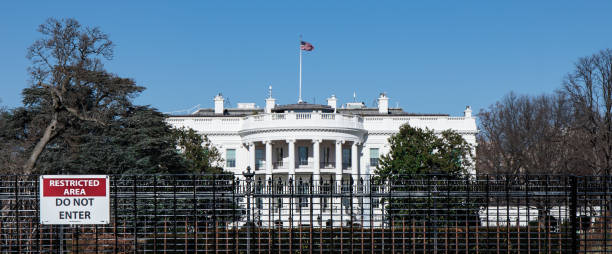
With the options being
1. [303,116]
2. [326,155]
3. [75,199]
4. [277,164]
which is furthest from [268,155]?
[75,199]

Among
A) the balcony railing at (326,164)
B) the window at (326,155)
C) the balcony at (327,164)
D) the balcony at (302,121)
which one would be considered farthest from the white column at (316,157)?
the window at (326,155)

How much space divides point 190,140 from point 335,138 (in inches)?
460

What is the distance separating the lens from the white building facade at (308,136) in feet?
187

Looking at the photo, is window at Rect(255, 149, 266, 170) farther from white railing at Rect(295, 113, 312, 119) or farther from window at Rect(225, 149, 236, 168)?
white railing at Rect(295, 113, 312, 119)

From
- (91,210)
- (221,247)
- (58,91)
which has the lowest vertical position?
(221,247)

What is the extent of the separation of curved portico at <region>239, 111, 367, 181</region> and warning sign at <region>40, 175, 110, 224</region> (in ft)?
135

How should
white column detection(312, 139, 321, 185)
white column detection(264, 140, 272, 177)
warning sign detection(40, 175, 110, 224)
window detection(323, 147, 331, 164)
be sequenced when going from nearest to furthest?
warning sign detection(40, 175, 110, 224) < white column detection(264, 140, 272, 177) < white column detection(312, 139, 321, 185) < window detection(323, 147, 331, 164)

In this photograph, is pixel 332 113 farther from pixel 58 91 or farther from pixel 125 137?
pixel 58 91

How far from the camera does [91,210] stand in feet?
46.4

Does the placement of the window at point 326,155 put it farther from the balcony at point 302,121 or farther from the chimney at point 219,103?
the chimney at point 219,103

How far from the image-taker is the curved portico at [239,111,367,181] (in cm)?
5688

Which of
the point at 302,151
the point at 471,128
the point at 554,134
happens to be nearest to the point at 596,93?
the point at 554,134

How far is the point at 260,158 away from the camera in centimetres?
6038

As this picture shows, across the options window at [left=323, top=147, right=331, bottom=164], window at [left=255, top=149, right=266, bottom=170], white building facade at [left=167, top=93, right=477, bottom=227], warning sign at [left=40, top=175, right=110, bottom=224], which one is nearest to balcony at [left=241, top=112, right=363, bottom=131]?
white building facade at [left=167, top=93, right=477, bottom=227]
